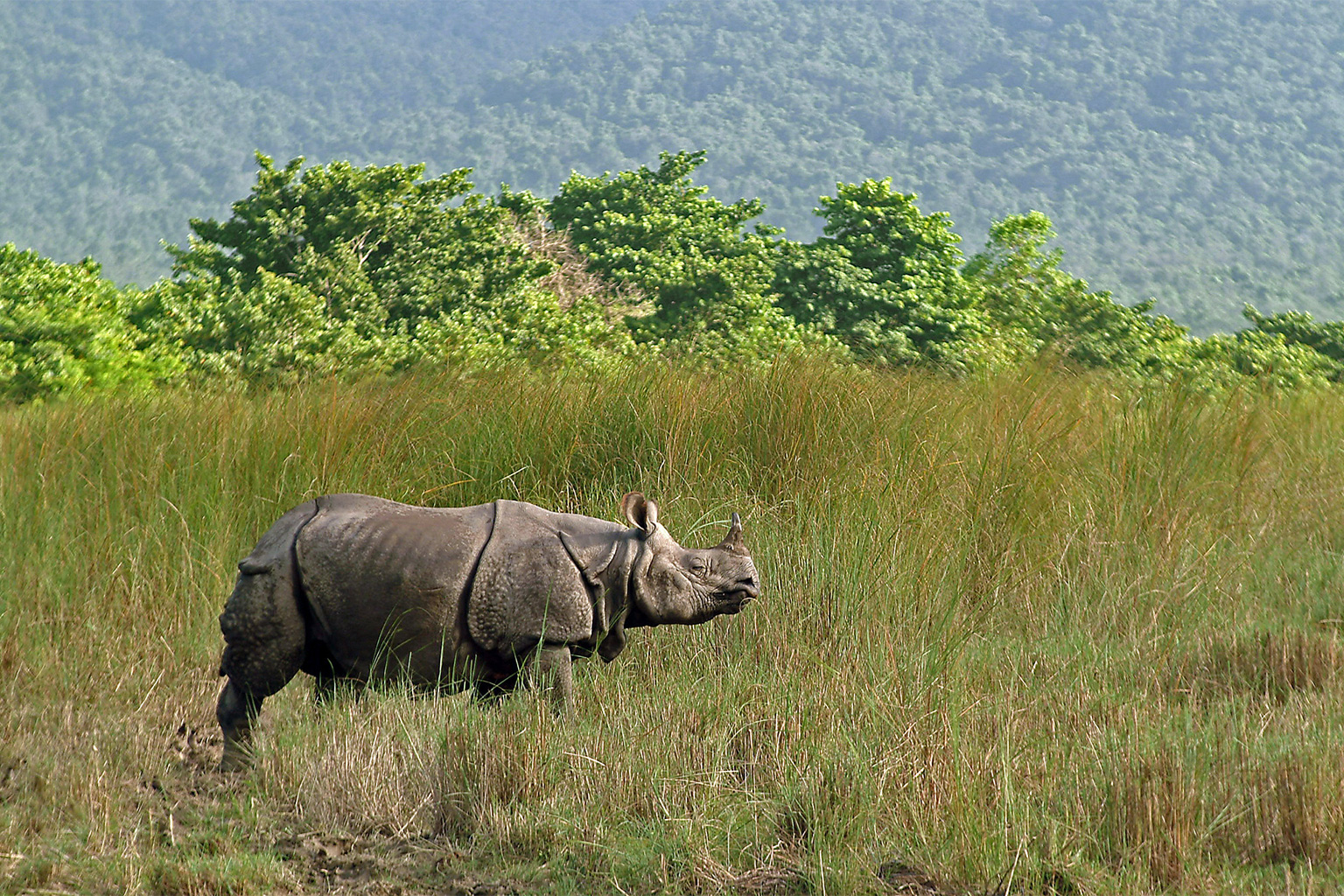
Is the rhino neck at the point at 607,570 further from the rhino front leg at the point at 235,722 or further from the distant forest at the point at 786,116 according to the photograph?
the distant forest at the point at 786,116

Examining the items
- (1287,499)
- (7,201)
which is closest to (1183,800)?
(1287,499)

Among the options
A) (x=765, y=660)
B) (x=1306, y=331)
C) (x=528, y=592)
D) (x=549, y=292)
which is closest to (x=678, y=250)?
(x=549, y=292)

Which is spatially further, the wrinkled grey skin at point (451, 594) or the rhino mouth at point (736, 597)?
the rhino mouth at point (736, 597)

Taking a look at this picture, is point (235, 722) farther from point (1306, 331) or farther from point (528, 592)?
point (1306, 331)

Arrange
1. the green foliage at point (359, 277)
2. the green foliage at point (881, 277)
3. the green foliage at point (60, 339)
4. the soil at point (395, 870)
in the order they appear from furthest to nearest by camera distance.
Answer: the green foliage at point (881, 277)
the green foliage at point (60, 339)
the green foliage at point (359, 277)
the soil at point (395, 870)

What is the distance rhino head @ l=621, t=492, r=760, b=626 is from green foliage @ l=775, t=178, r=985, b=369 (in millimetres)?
14843

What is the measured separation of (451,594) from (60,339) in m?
15.2

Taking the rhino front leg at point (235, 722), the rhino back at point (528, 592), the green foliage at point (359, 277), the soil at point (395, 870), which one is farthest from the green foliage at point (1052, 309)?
the rhino front leg at point (235, 722)

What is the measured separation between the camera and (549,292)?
60.1 ft

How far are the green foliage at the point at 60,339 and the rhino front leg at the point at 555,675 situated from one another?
1306cm

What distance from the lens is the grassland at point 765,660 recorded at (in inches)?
138

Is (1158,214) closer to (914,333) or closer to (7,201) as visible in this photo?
(914,333)

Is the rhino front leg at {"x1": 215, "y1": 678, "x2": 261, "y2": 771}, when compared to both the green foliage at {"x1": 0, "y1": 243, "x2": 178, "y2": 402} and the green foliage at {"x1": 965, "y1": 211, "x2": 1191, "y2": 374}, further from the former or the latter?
the green foliage at {"x1": 965, "y1": 211, "x2": 1191, "y2": 374}

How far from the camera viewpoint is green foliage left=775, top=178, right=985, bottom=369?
66.3 feet
